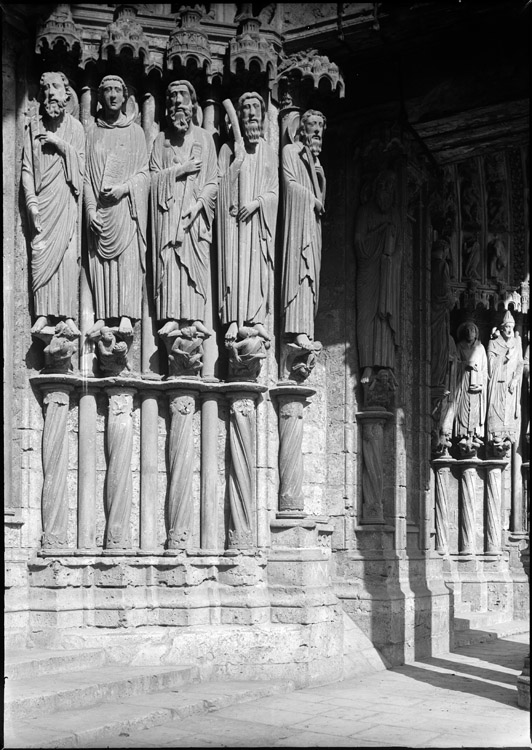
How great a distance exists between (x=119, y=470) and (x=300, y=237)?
249 cm

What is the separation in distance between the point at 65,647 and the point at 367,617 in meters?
3.26

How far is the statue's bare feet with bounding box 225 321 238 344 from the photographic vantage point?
928cm

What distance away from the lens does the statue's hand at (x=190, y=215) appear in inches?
364

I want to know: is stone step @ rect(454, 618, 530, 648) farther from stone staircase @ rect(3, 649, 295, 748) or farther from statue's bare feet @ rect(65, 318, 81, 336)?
statue's bare feet @ rect(65, 318, 81, 336)

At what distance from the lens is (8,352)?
895 cm

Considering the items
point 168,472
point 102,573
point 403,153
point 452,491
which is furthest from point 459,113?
point 452,491

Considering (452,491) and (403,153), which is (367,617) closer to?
(403,153)

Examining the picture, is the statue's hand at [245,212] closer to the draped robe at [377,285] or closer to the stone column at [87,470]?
the stone column at [87,470]

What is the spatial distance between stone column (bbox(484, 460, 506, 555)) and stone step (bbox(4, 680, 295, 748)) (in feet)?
26.7

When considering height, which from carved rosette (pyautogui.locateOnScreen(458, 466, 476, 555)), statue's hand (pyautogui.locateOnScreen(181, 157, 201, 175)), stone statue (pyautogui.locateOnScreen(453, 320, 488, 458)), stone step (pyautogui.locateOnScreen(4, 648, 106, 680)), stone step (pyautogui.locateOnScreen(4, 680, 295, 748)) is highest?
statue's hand (pyautogui.locateOnScreen(181, 157, 201, 175))

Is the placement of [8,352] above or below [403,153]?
below

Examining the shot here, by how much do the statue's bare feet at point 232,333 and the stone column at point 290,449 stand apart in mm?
634

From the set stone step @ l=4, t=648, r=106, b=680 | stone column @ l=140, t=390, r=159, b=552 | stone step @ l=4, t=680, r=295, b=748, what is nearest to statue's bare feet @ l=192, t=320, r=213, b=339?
stone column @ l=140, t=390, r=159, b=552

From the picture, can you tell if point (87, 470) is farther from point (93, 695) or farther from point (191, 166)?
point (191, 166)
